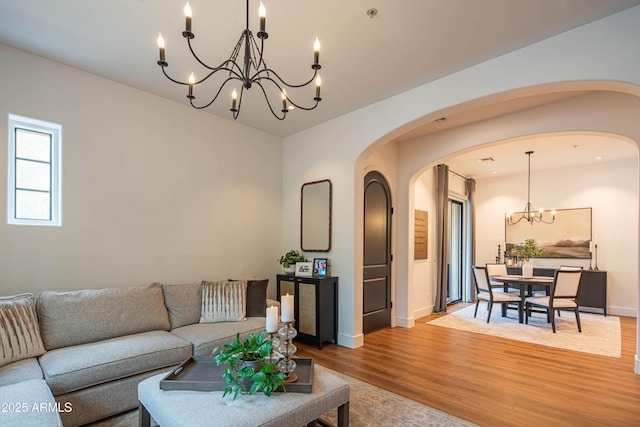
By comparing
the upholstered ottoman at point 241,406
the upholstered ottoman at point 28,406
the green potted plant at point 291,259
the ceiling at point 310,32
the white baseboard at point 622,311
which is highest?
the ceiling at point 310,32

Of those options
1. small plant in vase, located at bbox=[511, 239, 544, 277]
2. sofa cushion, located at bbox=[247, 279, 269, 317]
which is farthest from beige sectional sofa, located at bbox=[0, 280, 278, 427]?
small plant in vase, located at bbox=[511, 239, 544, 277]

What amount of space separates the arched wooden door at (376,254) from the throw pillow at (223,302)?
185 cm

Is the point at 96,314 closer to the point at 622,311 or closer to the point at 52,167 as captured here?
the point at 52,167

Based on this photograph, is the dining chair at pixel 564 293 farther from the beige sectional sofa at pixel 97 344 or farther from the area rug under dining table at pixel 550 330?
the beige sectional sofa at pixel 97 344

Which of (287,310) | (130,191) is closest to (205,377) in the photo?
(287,310)

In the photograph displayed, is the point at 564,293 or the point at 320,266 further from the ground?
the point at 320,266

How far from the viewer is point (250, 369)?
73.1 inches

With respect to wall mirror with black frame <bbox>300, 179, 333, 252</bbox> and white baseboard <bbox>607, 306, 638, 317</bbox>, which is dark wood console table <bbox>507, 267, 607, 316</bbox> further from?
wall mirror with black frame <bbox>300, 179, 333, 252</bbox>

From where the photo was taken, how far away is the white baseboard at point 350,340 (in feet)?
13.3

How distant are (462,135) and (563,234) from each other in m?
4.28

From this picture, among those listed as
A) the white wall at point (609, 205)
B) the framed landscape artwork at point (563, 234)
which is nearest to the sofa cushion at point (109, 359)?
the framed landscape artwork at point (563, 234)

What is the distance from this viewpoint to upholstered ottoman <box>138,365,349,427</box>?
1613mm

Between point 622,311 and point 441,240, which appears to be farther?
point 622,311

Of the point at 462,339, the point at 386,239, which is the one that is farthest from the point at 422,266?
the point at 462,339
